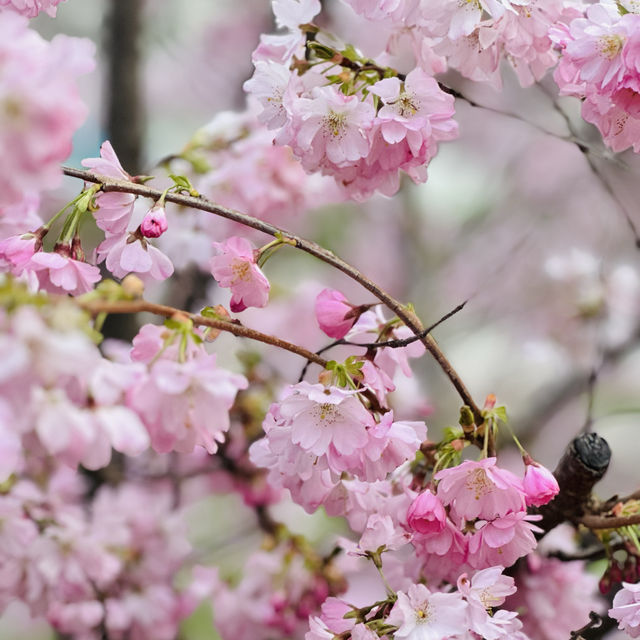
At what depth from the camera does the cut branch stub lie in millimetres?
711

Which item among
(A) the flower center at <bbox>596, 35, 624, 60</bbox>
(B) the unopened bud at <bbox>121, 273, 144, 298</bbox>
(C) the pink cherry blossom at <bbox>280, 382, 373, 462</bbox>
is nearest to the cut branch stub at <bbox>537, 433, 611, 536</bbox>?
(C) the pink cherry blossom at <bbox>280, 382, 373, 462</bbox>

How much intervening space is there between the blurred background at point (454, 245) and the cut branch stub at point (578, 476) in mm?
672

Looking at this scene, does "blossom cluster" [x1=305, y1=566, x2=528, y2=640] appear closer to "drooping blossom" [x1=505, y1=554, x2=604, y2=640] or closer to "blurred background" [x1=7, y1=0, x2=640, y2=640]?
"drooping blossom" [x1=505, y1=554, x2=604, y2=640]

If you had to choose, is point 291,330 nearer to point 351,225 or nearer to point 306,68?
point 351,225

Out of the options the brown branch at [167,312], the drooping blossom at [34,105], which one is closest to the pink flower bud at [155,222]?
the brown branch at [167,312]

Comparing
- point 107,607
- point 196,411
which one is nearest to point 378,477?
point 196,411

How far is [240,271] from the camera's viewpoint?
0.67m

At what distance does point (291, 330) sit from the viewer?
1833mm

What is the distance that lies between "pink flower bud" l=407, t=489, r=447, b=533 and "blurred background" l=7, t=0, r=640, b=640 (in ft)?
2.58

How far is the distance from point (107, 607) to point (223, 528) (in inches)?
29.2

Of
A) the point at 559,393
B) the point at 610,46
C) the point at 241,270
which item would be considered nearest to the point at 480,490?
the point at 241,270

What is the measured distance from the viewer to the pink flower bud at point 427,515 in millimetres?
618

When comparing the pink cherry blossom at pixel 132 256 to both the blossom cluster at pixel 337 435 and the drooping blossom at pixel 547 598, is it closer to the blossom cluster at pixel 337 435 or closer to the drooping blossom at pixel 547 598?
the blossom cluster at pixel 337 435

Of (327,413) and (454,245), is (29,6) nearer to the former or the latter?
(327,413)
